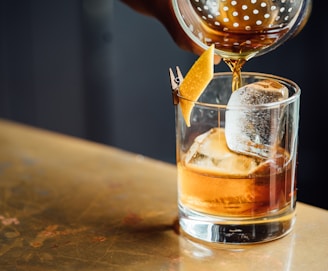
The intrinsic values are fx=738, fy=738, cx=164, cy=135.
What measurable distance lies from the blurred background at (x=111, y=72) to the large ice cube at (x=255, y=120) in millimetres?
1420

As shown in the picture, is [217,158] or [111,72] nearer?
[217,158]

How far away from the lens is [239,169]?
0.83m

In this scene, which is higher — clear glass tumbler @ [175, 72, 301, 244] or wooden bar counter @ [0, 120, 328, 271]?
clear glass tumbler @ [175, 72, 301, 244]

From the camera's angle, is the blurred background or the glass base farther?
the blurred background

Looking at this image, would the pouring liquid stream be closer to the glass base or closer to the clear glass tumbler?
the clear glass tumbler

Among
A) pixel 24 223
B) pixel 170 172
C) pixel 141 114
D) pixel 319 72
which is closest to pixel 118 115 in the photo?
pixel 141 114

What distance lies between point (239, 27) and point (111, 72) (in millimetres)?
1567

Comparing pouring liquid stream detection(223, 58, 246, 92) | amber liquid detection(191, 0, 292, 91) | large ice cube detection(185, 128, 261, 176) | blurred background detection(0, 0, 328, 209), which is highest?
amber liquid detection(191, 0, 292, 91)

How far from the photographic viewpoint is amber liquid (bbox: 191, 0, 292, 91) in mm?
796

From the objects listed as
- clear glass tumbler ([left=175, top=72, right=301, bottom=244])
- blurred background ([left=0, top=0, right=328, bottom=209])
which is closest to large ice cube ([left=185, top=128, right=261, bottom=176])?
clear glass tumbler ([left=175, top=72, right=301, bottom=244])

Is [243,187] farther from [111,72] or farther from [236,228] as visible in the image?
[111,72]

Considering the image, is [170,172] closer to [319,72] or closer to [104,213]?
[104,213]

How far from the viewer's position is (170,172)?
109cm

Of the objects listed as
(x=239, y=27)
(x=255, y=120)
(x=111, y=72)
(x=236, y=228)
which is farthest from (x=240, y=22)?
(x=111, y=72)
